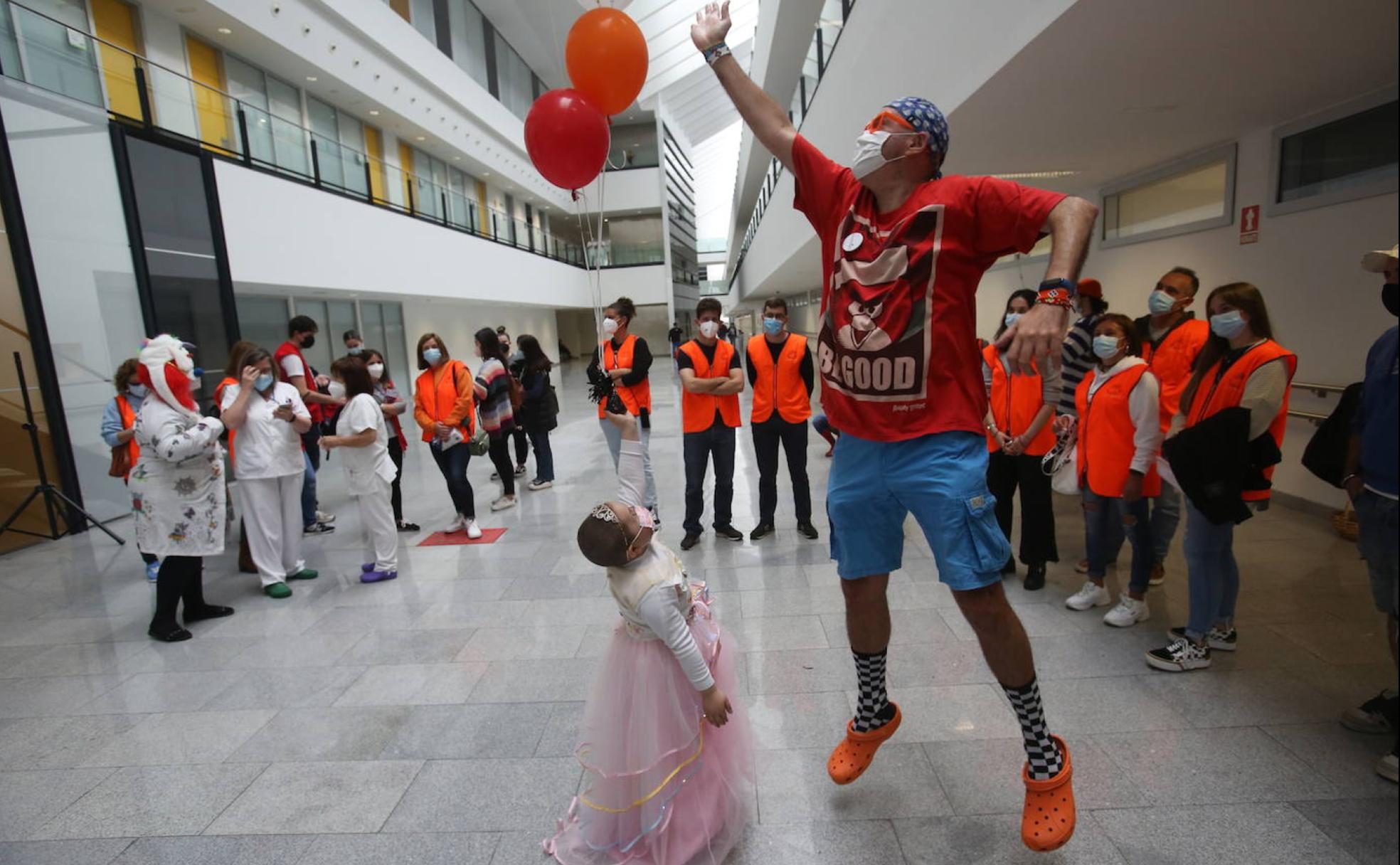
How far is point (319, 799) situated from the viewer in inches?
88.4

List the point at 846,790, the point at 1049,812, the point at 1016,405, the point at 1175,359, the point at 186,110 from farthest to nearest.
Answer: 1. the point at 186,110
2. the point at 1016,405
3. the point at 1175,359
4. the point at 846,790
5. the point at 1049,812

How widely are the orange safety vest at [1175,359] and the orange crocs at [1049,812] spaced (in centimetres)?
233

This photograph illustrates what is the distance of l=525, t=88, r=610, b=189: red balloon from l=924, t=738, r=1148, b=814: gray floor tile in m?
3.82

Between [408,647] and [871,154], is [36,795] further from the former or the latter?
[871,154]

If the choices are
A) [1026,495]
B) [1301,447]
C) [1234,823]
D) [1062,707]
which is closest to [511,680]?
[1062,707]

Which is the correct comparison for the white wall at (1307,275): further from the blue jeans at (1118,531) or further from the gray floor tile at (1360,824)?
the gray floor tile at (1360,824)

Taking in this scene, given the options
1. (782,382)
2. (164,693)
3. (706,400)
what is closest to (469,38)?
(706,400)

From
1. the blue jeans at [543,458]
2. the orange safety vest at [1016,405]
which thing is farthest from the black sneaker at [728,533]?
the blue jeans at [543,458]

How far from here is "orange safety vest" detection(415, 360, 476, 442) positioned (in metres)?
5.11

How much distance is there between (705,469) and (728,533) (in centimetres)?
50

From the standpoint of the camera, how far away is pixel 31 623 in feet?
13.1

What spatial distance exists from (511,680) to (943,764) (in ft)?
5.99

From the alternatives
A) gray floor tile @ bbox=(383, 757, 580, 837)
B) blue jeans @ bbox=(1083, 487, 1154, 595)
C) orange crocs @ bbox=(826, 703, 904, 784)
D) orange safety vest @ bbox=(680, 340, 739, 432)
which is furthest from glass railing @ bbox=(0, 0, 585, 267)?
blue jeans @ bbox=(1083, 487, 1154, 595)

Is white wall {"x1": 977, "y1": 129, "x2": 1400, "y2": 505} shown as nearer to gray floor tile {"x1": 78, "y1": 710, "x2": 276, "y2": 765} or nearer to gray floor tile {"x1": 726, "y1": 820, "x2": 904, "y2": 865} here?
gray floor tile {"x1": 726, "y1": 820, "x2": 904, "y2": 865}
